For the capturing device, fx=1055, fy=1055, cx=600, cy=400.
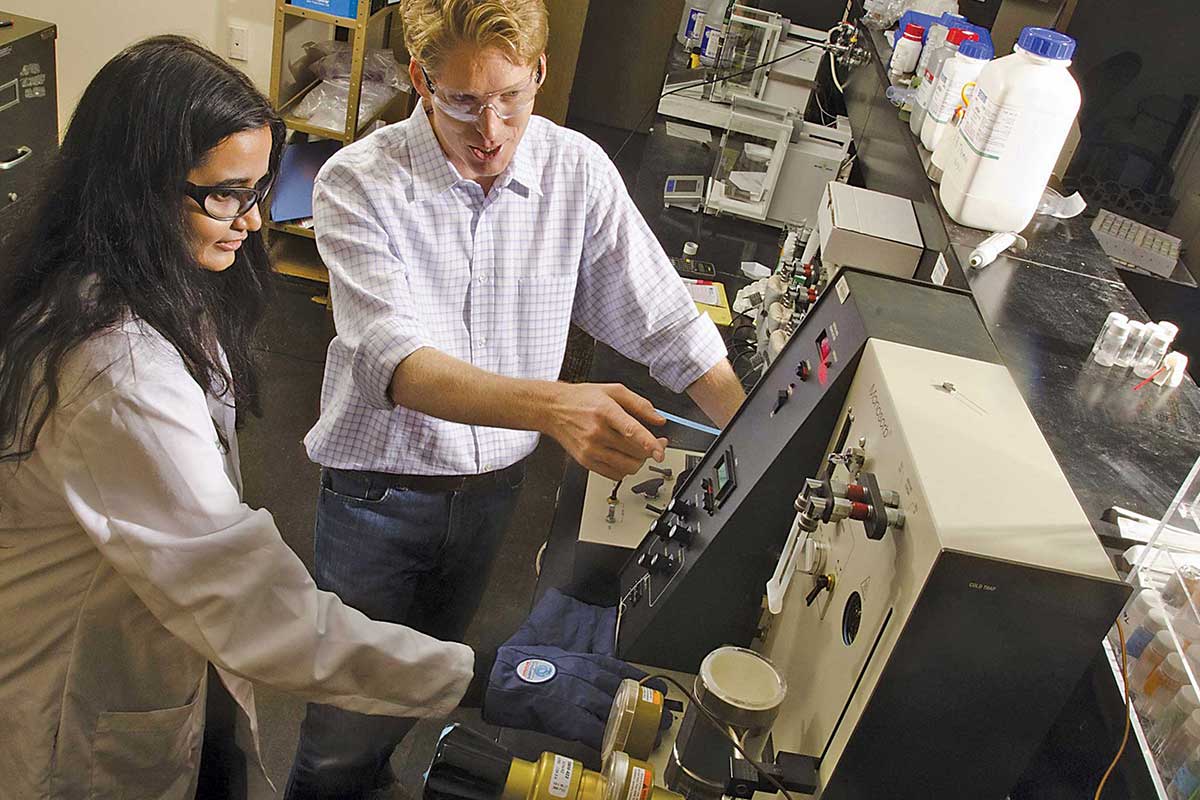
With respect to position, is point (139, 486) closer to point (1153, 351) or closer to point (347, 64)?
point (1153, 351)

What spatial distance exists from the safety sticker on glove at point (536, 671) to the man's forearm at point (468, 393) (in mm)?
318

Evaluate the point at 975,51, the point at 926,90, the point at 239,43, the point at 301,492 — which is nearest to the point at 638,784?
the point at 975,51

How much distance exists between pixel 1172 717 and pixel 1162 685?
36 millimetres

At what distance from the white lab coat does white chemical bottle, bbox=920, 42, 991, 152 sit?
149cm

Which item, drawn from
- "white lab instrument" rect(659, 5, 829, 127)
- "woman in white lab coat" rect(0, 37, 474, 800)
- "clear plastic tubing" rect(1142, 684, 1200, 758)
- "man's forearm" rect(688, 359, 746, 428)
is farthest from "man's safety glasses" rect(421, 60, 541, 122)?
"white lab instrument" rect(659, 5, 829, 127)

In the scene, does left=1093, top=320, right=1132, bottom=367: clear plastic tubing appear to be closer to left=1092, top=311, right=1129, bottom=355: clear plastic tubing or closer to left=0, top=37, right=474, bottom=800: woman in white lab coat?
left=1092, top=311, right=1129, bottom=355: clear plastic tubing

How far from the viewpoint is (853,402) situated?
1.25 m

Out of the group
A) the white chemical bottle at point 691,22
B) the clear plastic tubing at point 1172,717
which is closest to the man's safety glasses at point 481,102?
the clear plastic tubing at point 1172,717

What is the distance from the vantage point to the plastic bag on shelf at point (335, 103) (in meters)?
3.58

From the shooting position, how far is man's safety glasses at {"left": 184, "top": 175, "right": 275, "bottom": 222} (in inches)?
47.4

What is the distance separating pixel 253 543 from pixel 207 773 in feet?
1.97

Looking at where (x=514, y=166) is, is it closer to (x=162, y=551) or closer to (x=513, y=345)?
(x=513, y=345)

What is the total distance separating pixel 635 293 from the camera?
5.70 feet

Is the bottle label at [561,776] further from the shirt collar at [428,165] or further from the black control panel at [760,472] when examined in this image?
the shirt collar at [428,165]
